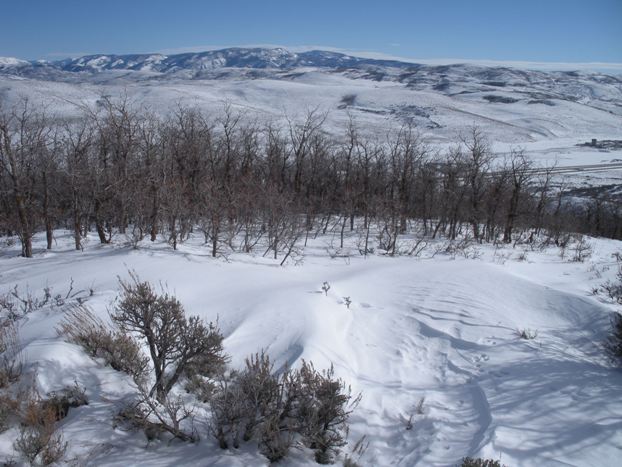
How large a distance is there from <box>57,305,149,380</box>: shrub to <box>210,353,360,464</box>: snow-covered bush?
4.25 feet

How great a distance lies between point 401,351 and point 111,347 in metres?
4.84

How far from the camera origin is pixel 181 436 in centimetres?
454

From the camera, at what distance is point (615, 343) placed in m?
6.72

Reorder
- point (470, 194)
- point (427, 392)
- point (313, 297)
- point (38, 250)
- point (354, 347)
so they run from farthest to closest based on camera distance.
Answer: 1. point (470, 194)
2. point (38, 250)
3. point (313, 297)
4. point (354, 347)
5. point (427, 392)

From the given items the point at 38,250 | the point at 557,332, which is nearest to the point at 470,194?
A: the point at 557,332

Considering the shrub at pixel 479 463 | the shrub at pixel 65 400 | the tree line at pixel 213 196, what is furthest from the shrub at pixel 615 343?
the tree line at pixel 213 196

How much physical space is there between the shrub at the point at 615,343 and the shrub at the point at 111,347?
7.45m

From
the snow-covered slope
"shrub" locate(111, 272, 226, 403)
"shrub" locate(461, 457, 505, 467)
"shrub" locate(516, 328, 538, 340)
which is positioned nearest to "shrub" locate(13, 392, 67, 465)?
"shrub" locate(111, 272, 226, 403)

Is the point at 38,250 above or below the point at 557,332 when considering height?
below

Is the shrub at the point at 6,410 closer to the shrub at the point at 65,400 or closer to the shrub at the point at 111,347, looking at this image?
the shrub at the point at 65,400

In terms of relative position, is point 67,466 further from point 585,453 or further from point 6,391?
point 585,453

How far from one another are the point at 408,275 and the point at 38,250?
13.8 metres

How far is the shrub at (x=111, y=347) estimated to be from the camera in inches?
213

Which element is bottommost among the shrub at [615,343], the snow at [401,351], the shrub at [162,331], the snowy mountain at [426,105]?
the snow at [401,351]
